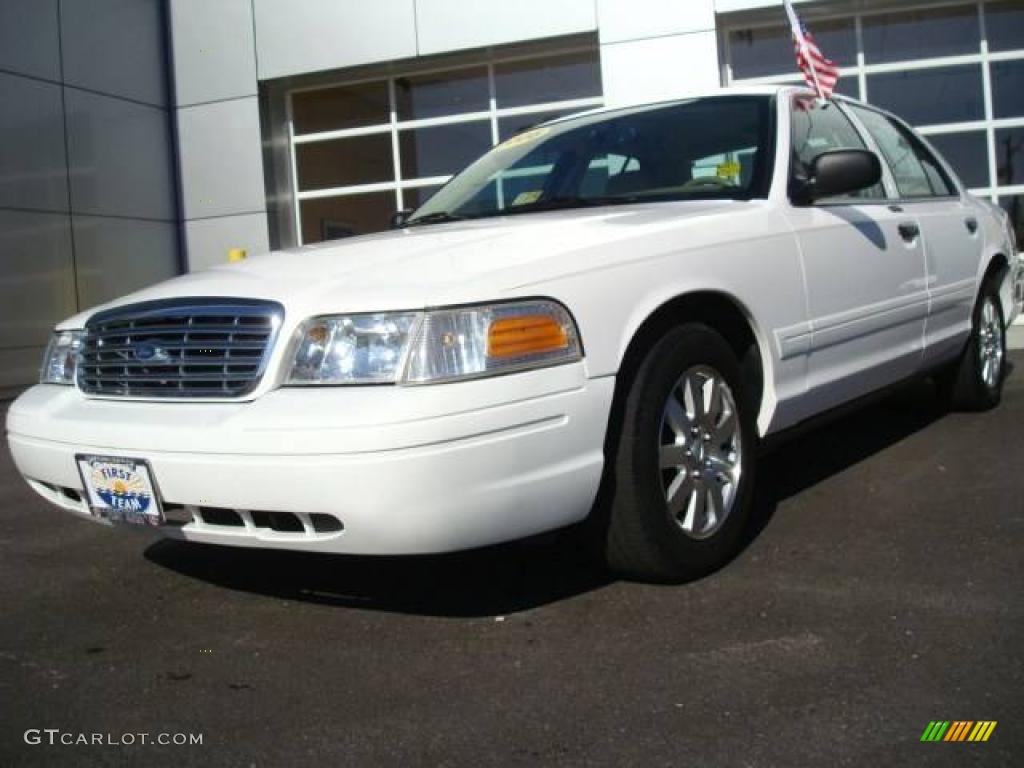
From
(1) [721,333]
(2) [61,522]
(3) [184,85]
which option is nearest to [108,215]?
(3) [184,85]

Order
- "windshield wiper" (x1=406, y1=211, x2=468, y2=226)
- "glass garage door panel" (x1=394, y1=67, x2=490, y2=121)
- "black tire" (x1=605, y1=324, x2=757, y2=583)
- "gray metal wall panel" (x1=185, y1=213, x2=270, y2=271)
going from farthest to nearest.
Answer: "gray metal wall panel" (x1=185, y1=213, x2=270, y2=271) < "glass garage door panel" (x1=394, y1=67, x2=490, y2=121) < "windshield wiper" (x1=406, y1=211, x2=468, y2=226) < "black tire" (x1=605, y1=324, x2=757, y2=583)

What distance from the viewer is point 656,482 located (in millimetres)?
2941

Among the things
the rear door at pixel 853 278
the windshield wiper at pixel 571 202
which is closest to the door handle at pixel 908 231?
the rear door at pixel 853 278

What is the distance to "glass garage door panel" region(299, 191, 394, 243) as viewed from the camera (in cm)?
1226

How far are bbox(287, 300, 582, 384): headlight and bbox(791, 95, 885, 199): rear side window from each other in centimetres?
164

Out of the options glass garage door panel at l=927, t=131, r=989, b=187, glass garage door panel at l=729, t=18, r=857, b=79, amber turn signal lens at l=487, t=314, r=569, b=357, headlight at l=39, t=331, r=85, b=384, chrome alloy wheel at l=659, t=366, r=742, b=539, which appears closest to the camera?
amber turn signal lens at l=487, t=314, r=569, b=357

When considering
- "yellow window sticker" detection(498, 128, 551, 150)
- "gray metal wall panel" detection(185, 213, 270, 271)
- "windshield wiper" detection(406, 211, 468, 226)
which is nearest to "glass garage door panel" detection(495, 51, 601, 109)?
"gray metal wall panel" detection(185, 213, 270, 271)

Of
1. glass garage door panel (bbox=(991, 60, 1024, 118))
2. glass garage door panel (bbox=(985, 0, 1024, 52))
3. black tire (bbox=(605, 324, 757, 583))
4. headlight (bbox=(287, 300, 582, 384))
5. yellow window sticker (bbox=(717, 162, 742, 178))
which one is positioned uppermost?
glass garage door panel (bbox=(985, 0, 1024, 52))

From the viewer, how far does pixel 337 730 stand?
7.61ft

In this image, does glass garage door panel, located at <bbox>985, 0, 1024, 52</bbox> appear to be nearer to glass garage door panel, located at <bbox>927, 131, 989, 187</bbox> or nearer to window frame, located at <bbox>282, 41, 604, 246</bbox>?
glass garage door panel, located at <bbox>927, 131, 989, 187</bbox>

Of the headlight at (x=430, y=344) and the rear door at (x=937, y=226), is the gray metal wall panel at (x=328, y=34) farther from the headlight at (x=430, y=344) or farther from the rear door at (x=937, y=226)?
the headlight at (x=430, y=344)

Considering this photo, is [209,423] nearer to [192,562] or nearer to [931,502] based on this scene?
[192,562]

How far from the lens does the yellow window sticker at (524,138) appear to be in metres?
4.54

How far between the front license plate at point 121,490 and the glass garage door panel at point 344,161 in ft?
31.6
